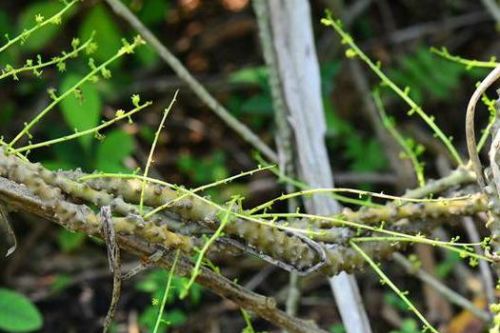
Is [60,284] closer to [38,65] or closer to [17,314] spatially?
[17,314]

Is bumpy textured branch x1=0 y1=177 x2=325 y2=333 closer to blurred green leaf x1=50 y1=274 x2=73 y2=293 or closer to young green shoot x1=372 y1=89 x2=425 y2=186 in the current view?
young green shoot x1=372 y1=89 x2=425 y2=186

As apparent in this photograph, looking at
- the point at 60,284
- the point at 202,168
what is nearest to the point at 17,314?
the point at 60,284

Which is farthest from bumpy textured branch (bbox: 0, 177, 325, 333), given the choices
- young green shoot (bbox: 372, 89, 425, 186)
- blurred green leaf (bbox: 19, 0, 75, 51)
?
blurred green leaf (bbox: 19, 0, 75, 51)

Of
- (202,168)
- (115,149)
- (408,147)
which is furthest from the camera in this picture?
(202,168)

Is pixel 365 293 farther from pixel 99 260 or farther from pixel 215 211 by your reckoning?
pixel 215 211

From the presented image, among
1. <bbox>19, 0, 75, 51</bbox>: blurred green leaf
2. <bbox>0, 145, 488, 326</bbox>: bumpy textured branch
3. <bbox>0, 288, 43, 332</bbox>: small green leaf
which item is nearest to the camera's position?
<bbox>0, 145, 488, 326</bbox>: bumpy textured branch

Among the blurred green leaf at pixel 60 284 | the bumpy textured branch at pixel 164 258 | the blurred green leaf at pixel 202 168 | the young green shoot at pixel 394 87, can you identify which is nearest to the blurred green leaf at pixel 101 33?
the blurred green leaf at pixel 202 168
